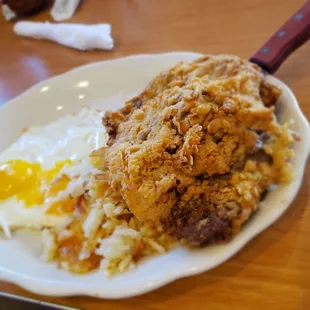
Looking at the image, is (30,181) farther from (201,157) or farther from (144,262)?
(201,157)

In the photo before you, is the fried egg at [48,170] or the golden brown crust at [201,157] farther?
the fried egg at [48,170]

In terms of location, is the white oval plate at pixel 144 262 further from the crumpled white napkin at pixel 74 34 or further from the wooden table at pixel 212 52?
the crumpled white napkin at pixel 74 34

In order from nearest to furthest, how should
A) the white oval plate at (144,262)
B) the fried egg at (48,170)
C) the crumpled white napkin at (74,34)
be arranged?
1. the white oval plate at (144,262)
2. the fried egg at (48,170)
3. the crumpled white napkin at (74,34)

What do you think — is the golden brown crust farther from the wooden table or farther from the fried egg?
the fried egg

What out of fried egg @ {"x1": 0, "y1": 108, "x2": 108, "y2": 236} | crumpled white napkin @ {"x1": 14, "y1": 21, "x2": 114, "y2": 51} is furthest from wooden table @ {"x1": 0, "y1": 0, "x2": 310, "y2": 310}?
fried egg @ {"x1": 0, "y1": 108, "x2": 108, "y2": 236}

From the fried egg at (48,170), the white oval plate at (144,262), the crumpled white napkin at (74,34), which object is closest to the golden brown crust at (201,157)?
the white oval plate at (144,262)

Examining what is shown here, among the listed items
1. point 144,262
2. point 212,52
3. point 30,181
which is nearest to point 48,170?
point 30,181
